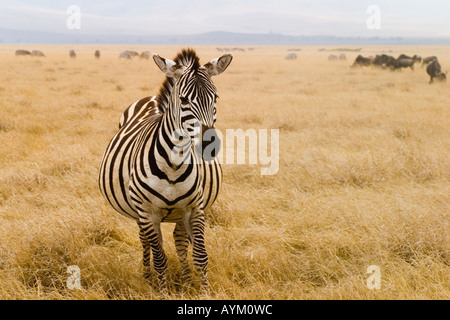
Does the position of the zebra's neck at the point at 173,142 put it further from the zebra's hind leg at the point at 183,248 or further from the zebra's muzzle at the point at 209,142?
the zebra's hind leg at the point at 183,248

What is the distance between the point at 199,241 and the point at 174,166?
671mm

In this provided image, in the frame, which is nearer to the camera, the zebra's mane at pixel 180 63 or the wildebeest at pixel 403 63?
the zebra's mane at pixel 180 63

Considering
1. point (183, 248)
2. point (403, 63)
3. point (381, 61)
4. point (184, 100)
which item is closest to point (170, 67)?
point (184, 100)

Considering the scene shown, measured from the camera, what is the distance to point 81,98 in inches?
547

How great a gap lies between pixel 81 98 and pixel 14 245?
35.0 ft

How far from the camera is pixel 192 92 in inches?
107

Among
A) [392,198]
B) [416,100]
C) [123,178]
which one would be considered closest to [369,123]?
[416,100]

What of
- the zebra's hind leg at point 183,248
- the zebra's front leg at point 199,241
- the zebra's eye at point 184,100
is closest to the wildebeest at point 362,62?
the zebra's hind leg at point 183,248

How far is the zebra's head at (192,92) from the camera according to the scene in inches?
106

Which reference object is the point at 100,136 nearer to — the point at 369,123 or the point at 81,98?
the point at 81,98

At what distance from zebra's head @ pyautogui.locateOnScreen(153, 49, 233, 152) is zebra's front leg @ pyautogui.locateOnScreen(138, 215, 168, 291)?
79 centimetres

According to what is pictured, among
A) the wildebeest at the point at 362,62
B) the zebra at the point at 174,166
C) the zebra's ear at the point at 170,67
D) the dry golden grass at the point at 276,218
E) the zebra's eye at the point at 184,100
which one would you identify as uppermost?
the wildebeest at the point at 362,62

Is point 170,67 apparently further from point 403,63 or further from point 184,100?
point 403,63

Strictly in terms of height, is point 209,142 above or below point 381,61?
below
